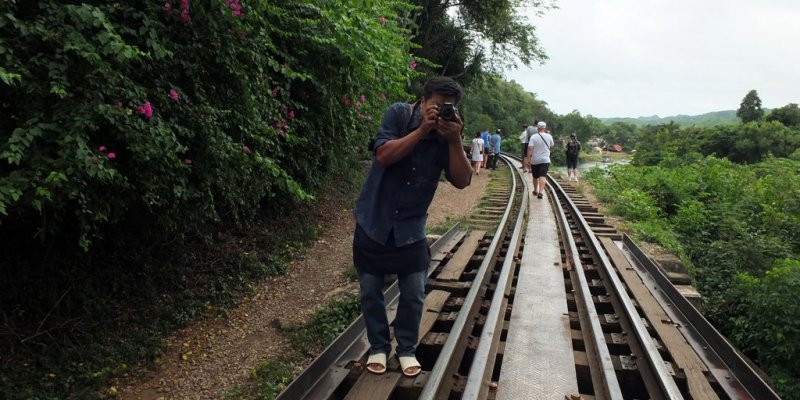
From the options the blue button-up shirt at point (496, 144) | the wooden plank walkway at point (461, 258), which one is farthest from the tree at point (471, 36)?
the wooden plank walkway at point (461, 258)

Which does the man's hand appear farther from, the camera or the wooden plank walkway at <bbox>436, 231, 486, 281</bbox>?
the wooden plank walkway at <bbox>436, 231, 486, 281</bbox>

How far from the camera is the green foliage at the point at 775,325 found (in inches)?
184

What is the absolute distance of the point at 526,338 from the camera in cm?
381

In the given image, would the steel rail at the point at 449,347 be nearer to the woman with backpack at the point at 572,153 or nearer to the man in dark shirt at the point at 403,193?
the man in dark shirt at the point at 403,193

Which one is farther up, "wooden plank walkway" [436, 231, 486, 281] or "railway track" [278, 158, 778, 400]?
"wooden plank walkway" [436, 231, 486, 281]

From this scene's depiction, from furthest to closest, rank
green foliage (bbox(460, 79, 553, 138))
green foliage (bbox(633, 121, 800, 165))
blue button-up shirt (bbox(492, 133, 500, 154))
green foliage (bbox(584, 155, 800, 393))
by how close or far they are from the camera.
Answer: green foliage (bbox(460, 79, 553, 138)) → green foliage (bbox(633, 121, 800, 165)) → blue button-up shirt (bbox(492, 133, 500, 154)) → green foliage (bbox(584, 155, 800, 393))

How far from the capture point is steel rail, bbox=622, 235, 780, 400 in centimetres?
302

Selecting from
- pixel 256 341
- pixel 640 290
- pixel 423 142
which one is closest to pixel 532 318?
pixel 640 290

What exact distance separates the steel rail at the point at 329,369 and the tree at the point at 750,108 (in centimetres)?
5870

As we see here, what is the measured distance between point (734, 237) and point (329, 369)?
967 centimetres

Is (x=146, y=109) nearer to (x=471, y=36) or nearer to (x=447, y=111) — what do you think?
(x=447, y=111)

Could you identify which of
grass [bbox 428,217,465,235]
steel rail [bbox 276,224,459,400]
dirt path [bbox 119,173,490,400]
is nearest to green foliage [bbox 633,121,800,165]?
grass [bbox 428,217,465,235]

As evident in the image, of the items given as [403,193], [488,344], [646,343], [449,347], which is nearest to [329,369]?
[449,347]

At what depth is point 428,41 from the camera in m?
20.6
